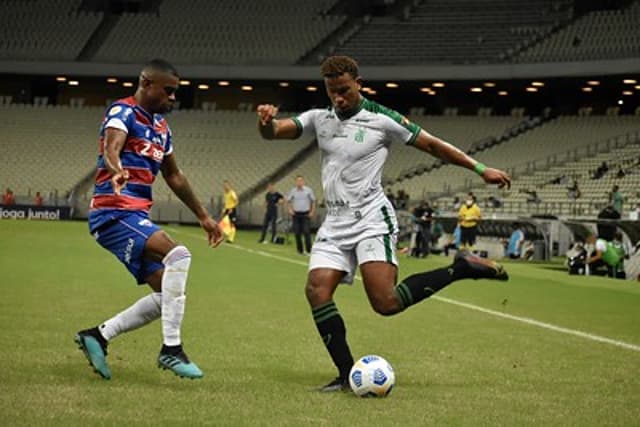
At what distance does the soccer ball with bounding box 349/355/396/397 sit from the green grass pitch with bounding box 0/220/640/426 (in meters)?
0.12

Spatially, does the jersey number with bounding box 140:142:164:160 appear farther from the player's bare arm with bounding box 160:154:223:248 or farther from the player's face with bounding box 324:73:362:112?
the player's face with bounding box 324:73:362:112

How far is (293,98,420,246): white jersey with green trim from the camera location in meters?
8.23

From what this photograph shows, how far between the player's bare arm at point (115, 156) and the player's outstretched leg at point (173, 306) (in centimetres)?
65

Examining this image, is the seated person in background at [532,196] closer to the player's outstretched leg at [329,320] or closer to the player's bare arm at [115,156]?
the player's outstretched leg at [329,320]

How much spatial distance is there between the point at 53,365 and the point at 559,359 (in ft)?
14.1

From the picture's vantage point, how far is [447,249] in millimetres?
34812

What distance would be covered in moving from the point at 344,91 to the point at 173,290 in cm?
184

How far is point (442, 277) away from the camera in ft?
27.9

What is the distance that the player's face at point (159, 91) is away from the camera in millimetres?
8000

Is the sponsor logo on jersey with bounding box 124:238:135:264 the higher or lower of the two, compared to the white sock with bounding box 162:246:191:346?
higher

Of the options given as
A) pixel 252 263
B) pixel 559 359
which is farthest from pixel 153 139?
pixel 252 263

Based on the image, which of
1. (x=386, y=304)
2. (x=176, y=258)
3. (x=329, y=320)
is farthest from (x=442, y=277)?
(x=176, y=258)

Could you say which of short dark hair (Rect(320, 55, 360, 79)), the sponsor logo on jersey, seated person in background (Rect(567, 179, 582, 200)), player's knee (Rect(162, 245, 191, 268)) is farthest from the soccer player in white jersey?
seated person in background (Rect(567, 179, 582, 200))

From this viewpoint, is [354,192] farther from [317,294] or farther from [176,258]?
[176,258]
